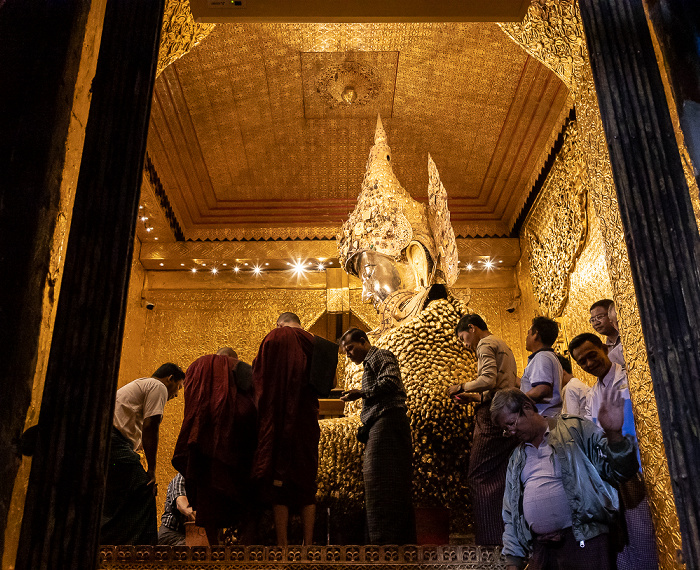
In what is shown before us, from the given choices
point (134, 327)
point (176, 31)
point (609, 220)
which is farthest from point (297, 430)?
point (134, 327)

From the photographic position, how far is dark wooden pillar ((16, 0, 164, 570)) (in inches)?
71.0

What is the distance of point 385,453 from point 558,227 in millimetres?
3423

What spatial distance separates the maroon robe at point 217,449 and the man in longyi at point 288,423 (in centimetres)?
17

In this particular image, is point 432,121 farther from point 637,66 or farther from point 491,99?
point 637,66

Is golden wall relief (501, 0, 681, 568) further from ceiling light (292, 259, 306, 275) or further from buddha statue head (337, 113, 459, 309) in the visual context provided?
ceiling light (292, 259, 306, 275)

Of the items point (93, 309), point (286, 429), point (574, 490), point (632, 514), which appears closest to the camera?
point (93, 309)

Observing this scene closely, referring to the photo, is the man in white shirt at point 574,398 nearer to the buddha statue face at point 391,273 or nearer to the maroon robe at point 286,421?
the maroon robe at point 286,421

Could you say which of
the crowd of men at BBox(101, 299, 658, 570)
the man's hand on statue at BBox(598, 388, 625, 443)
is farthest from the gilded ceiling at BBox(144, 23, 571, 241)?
the man's hand on statue at BBox(598, 388, 625, 443)

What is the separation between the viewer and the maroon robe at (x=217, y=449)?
3.11m

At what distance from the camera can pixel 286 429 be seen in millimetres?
3064

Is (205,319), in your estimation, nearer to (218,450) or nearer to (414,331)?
(414,331)

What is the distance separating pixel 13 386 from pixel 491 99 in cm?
455

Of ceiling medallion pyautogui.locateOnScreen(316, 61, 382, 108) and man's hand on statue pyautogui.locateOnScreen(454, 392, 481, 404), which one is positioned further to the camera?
ceiling medallion pyautogui.locateOnScreen(316, 61, 382, 108)

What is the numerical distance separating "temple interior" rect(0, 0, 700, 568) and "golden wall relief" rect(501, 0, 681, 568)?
1 cm
